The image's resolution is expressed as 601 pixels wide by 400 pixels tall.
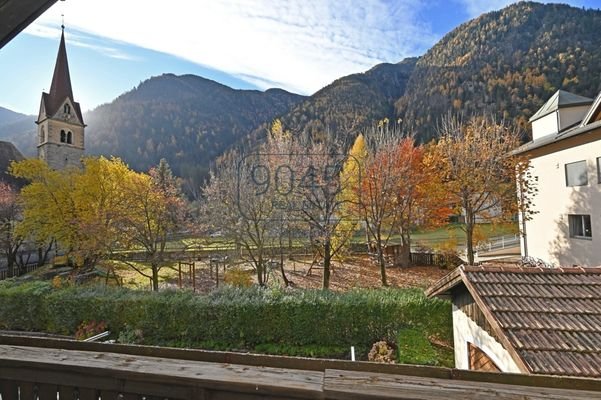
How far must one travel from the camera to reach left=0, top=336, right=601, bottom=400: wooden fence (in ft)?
2.74

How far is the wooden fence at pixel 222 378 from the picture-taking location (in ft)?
2.74

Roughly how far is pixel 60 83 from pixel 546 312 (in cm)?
3437

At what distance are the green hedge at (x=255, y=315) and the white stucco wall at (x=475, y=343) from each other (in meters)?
2.07

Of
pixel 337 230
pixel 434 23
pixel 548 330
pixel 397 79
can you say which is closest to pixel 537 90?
pixel 397 79

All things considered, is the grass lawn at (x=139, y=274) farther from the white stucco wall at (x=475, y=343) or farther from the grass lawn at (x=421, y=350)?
the white stucco wall at (x=475, y=343)

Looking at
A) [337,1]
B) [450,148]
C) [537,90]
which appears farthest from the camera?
[537,90]

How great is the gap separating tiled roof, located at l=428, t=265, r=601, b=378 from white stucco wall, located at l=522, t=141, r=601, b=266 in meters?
10.1

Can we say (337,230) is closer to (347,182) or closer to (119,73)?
(347,182)

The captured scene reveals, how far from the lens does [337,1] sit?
7.32 m

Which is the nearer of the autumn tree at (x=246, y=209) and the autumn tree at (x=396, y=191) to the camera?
the autumn tree at (x=246, y=209)

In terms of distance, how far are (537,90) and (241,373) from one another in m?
46.3

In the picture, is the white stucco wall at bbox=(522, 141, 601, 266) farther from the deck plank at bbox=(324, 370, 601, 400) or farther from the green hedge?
the deck plank at bbox=(324, 370, 601, 400)

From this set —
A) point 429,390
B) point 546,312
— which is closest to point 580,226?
point 546,312

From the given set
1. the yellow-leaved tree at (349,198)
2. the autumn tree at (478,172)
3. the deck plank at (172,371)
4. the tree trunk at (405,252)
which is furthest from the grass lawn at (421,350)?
the tree trunk at (405,252)
